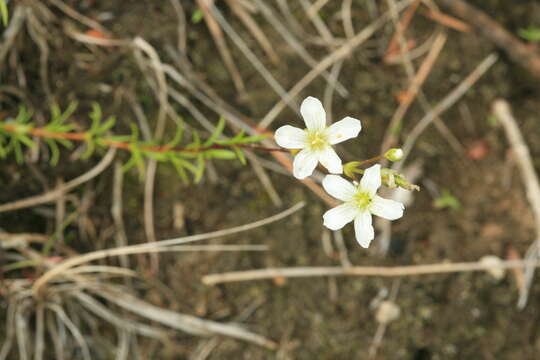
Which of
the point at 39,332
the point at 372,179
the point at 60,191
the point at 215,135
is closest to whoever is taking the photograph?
the point at 372,179

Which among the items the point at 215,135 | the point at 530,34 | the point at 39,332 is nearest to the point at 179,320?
the point at 39,332

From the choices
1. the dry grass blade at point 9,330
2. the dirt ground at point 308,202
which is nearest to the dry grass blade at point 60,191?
the dirt ground at point 308,202


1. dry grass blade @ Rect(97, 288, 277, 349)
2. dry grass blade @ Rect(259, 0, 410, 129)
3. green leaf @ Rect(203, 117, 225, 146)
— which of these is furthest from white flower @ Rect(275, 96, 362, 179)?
dry grass blade @ Rect(97, 288, 277, 349)

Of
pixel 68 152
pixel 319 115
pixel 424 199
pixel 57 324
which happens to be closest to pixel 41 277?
pixel 57 324

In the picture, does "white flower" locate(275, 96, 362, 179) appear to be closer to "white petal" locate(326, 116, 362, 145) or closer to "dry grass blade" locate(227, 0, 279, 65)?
"white petal" locate(326, 116, 362, 145)

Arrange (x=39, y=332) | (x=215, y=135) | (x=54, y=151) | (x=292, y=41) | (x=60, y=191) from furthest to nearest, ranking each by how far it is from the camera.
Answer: (x=292, y=41) → (x=60, y=191) → (x=39, y=332) → (x=54, y=151) → (x=215, y=135)

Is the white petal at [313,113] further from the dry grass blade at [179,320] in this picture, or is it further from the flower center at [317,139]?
the dry grass blade at [179,320]

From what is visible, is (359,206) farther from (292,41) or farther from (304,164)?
(292,41)
